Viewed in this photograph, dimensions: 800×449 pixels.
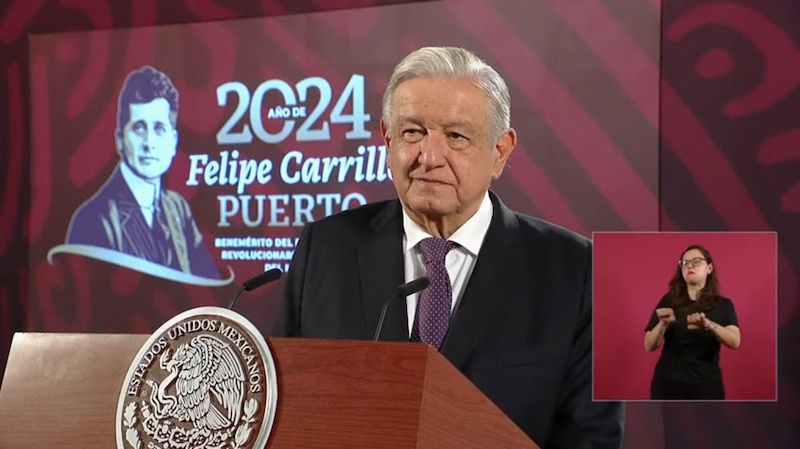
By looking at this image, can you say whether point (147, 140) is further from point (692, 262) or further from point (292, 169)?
point (692, 262)

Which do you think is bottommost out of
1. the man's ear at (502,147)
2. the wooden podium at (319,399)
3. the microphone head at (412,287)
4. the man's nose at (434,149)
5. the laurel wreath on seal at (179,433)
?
the laurel wreath on seal at (179,433)

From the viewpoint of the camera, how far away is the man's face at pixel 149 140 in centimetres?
409

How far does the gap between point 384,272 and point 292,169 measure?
73.9 inches

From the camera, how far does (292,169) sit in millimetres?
3932

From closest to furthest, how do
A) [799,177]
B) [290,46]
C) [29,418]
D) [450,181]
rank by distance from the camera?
[29,418]
[450,181]
[799,177]
[290,46]

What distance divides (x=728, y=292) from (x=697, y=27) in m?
0.90

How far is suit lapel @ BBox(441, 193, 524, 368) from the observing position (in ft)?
6.52

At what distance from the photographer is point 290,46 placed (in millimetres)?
3928

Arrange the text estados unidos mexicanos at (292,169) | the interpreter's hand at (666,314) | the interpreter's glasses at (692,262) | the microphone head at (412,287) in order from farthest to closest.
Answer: the text estados unidos mexicanos at (292,169), the interpreter's hand at (666,314), the interpreter's glasses at (692,262), the microphone head at (412,287)

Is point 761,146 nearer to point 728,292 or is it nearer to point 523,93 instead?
point 728,292

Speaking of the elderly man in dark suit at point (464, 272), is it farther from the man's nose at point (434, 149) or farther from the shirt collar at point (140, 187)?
the shirt collar at point (140, 187)

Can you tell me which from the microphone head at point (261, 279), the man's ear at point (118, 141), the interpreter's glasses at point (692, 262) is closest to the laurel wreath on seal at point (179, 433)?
the microphone head at point (261, 279)

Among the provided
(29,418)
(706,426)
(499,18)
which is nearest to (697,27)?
(499,18)

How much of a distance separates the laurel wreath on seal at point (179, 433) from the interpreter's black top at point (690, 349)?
211cm
